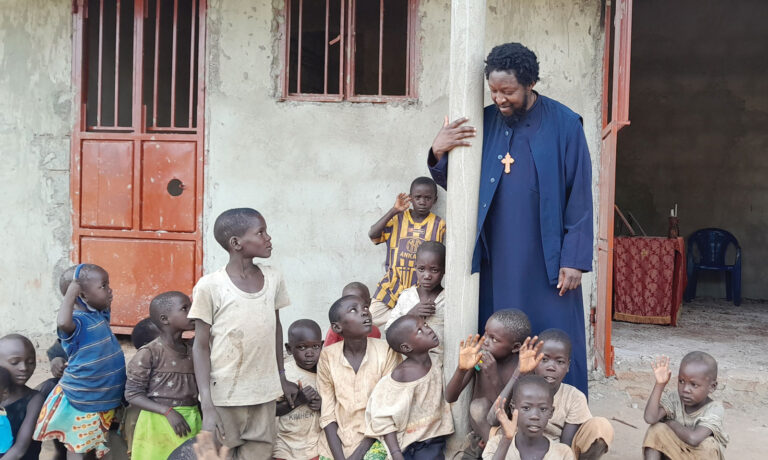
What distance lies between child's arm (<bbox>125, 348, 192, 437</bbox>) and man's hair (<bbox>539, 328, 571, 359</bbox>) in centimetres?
165

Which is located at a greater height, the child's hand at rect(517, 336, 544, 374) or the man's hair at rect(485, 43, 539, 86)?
the man's hair at rect(485, 43, 539, 86)

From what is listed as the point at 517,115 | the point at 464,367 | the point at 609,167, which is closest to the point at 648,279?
the point at 609,167

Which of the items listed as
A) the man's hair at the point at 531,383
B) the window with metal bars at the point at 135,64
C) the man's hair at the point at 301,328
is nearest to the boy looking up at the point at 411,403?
the man's hair at the point at 301,328

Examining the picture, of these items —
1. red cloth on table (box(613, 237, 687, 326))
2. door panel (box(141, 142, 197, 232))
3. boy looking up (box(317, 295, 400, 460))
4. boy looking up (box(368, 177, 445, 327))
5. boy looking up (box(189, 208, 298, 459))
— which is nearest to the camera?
boy looking up (box(189, 208, 298, 459))

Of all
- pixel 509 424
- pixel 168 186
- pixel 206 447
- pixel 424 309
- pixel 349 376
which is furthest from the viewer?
pixel 168 186

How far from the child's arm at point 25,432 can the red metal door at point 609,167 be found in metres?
3.56

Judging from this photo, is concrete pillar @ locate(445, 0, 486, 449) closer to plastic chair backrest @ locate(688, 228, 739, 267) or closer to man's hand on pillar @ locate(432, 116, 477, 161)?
man's hand on pillar @ locate(432, 116, 477, 161)

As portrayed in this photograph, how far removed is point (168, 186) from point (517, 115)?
10.3 feet

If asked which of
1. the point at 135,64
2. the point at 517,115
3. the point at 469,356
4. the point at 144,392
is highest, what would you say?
the point at 135,64

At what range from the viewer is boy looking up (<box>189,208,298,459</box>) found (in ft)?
9.19

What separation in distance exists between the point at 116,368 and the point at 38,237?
8.72 feet

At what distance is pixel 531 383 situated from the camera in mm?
2588

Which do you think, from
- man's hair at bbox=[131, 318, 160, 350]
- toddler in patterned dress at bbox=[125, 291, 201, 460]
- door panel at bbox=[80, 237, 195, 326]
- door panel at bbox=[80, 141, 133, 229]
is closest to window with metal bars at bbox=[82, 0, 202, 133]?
door panel at bbox=[80, 141, 133, 229]

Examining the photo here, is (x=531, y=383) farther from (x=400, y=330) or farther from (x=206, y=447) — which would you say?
(x=206, y=447)
